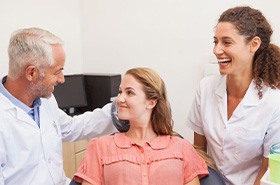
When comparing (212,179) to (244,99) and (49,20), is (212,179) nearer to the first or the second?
(244,99)

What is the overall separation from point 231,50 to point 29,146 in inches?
38.7

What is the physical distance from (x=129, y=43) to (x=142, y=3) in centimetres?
38

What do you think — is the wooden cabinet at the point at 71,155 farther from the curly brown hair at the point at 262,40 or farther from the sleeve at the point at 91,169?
the curly brown hair at the point at 262,40

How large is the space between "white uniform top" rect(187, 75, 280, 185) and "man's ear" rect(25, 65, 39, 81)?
0.82 meters

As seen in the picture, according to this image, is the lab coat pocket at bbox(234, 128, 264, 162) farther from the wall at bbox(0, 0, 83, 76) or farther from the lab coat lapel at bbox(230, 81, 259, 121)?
the wall at bbox(0, 0, 83, 76)

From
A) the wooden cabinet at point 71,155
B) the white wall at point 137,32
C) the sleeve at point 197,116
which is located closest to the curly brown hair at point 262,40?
the sleeve at point 197,116

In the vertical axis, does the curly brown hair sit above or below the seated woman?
above

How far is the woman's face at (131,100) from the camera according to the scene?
161 cm

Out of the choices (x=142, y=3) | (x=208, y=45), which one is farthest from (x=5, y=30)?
(x=208, y=45)

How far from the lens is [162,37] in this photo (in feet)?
9.75

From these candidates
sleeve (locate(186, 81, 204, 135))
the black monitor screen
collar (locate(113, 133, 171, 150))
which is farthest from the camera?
the black monitor screen

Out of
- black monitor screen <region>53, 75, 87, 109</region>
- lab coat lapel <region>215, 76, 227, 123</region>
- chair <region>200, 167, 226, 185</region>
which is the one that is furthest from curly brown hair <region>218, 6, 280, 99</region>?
black monitor screen <region>53, 75, 87, 109</region>

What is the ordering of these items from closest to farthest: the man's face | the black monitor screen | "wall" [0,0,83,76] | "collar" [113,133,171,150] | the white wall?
the man's face < "collar" [113,133,171,150] < "wall" [0,0,83,76] < the white wall < the black monitor screen

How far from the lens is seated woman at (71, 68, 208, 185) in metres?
1.51
